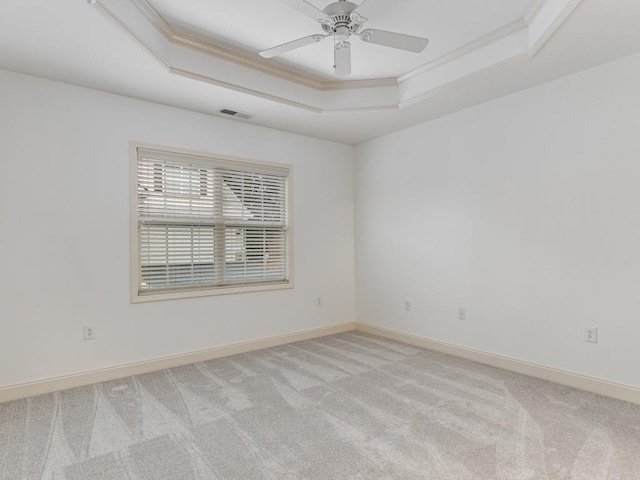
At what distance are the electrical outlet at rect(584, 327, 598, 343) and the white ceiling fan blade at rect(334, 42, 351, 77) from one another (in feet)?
8.86

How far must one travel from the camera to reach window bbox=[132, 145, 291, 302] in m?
3.47

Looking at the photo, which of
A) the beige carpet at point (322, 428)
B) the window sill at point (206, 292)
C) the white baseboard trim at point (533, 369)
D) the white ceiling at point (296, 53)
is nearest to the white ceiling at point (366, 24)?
the white ceiling at point (296, 53)

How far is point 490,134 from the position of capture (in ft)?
11.6

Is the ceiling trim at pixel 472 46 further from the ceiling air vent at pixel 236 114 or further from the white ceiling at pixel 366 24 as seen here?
the ceiling air vent at pixel 236 114

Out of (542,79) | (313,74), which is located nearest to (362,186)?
(313,74)

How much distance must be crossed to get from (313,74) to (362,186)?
5.88ft

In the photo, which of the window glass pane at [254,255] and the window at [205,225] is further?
the window glass pane at [254,255]

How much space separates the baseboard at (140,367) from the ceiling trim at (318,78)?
8.30 feet

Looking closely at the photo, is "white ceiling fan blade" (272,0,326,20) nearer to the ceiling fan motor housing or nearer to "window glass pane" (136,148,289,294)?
the ceiling fan motor housing

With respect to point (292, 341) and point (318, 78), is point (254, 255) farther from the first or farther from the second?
point (318, 78)

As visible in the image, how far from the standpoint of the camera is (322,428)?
7.70 ft

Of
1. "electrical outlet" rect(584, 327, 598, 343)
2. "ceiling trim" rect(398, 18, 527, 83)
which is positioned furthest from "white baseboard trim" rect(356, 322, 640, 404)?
"ceiling trim" rect(398, 18, 527, 83)

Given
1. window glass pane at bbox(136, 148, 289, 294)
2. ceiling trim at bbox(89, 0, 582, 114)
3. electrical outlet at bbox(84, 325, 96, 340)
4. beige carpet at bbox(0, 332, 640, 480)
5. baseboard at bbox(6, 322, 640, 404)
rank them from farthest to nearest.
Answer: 1. window glass pane at bbox(136, 148, 289, 294)
2. electrical outlet at bbox(84, 325, 96, 340)
3. baseboard at bbox(6, 322, 640, 404)
4. ceiling trim at bbox(89, 0, 582, 114)
5. beige carpet at bbox(0, 332, 640, 480)

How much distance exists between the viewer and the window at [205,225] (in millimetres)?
3473
